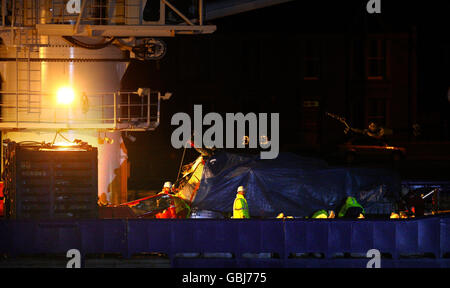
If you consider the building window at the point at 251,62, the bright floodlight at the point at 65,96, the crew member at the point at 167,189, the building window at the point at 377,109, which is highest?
the building window at the point at 251,62

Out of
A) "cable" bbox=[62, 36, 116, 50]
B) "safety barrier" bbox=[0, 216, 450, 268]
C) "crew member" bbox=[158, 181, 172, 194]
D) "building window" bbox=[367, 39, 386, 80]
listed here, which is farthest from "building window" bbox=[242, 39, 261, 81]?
"safety barrier" bbox=[0, 216, 450, 268]

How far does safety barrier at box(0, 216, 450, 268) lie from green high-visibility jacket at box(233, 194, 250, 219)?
1.08m

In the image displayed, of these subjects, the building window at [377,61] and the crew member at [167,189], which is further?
the building window at [377,61]

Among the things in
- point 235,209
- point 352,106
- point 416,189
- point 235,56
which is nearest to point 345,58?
point 352,106

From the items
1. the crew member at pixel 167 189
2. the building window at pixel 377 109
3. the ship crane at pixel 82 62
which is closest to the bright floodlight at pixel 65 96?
the ship crane at pixel 82 62

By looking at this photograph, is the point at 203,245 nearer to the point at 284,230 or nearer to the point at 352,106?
the point at 284,230

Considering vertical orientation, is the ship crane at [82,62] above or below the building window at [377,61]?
below

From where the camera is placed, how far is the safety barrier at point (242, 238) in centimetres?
1652

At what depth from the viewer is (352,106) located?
135 ft

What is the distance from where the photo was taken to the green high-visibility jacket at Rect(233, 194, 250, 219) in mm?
17641

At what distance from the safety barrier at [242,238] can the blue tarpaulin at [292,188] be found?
2091 mm

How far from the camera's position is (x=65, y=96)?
2017 cm

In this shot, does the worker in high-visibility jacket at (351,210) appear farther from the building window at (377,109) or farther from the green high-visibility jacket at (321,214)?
the building window at (377,109)

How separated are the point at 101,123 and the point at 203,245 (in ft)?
19.7
